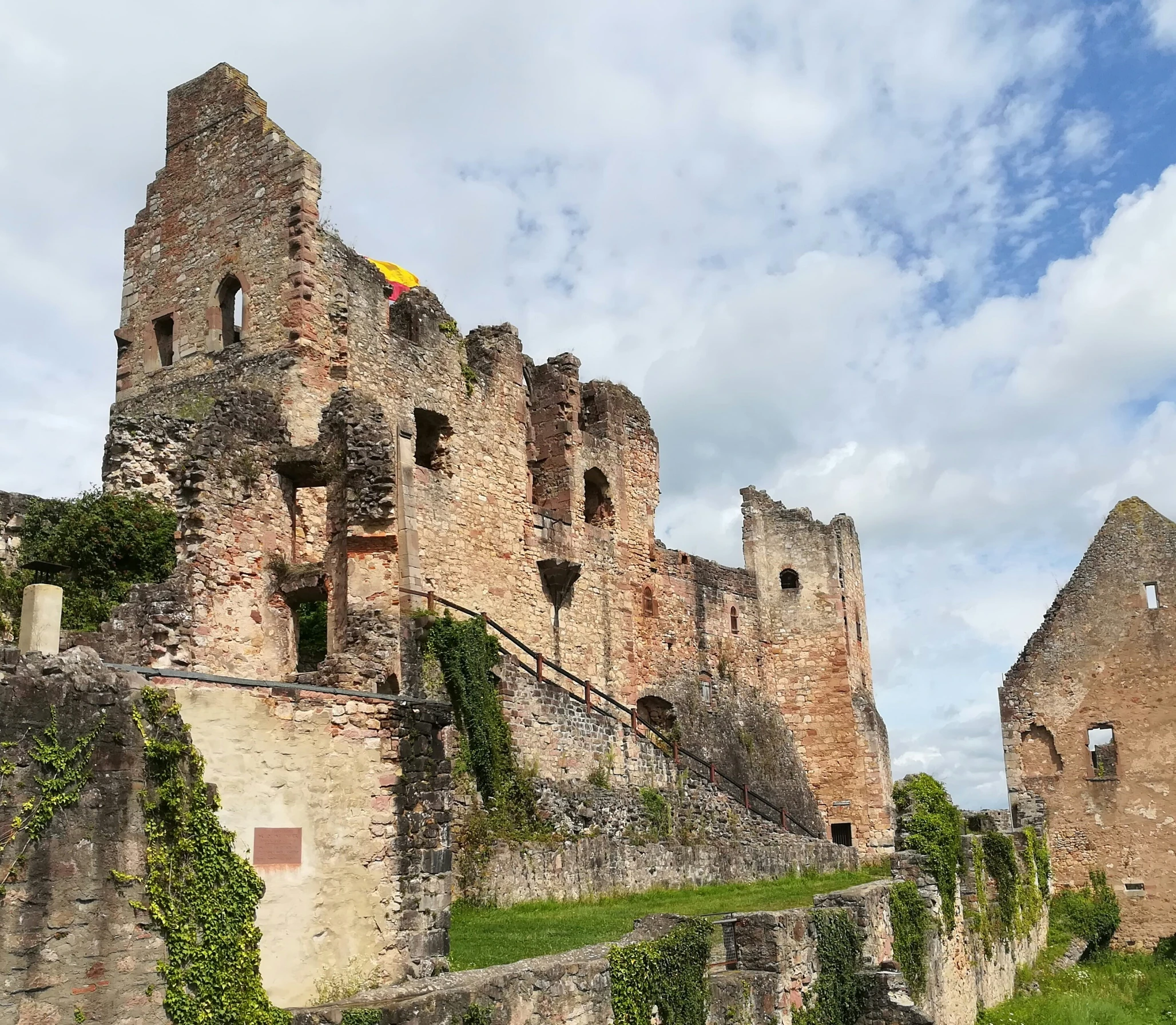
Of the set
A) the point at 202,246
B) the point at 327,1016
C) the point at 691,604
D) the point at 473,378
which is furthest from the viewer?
the point at 691,604

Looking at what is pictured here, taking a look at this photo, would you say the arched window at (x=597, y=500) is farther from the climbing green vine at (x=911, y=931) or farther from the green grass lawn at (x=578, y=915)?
the climbing green vine at (x=911, y=931)

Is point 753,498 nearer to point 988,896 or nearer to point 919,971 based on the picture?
point 988,896

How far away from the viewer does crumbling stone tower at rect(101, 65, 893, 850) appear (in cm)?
1547

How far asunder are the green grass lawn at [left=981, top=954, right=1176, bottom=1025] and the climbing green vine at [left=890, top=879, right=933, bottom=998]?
269 cm

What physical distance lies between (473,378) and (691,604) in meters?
9.14

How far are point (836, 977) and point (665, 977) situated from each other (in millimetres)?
3458

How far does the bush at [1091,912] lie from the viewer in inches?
899

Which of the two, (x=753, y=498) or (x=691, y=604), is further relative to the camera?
(x=753, y=498)

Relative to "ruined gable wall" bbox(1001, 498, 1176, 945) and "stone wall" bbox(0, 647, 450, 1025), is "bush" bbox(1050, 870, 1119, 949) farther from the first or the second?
"stone wall" bbox(0, 647, 450, 1025)

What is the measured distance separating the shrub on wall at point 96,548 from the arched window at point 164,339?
4926 mm

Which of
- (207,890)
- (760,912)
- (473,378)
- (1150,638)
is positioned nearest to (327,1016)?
(207,890)

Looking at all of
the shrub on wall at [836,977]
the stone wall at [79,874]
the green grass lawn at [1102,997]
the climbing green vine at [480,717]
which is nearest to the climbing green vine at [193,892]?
the stone wall at [79,874]

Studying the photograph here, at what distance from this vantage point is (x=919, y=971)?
579 inches

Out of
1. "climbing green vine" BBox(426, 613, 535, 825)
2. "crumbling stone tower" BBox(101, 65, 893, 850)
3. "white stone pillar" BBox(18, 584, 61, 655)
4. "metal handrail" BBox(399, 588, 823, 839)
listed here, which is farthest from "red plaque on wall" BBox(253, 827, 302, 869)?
"climbing green vine" BBox(426, 613, 535, 825)
